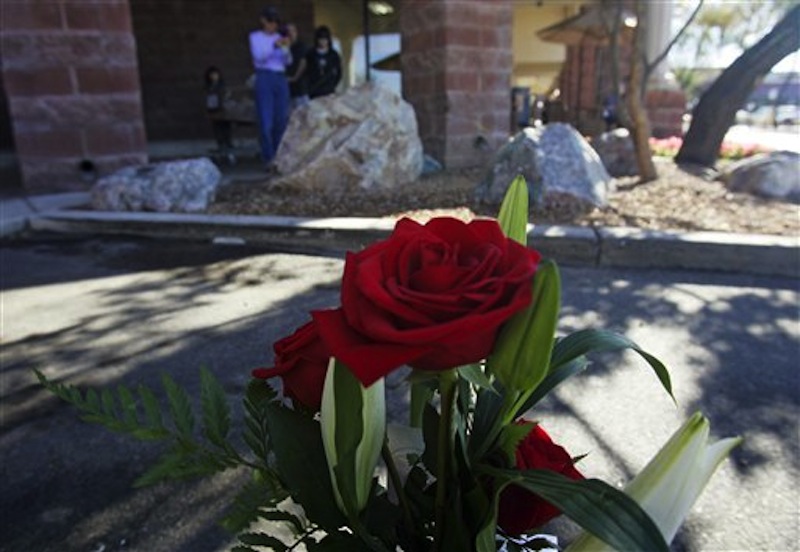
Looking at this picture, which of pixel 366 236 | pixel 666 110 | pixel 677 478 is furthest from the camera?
pixel 666 110

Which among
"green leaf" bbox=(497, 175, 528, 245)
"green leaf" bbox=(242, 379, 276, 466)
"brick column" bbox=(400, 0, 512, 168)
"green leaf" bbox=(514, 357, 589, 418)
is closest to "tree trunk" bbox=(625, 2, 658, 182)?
"brick column" bbox=(400, 0, 512, 168)

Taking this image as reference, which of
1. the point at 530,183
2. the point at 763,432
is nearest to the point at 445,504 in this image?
the point at 763,432

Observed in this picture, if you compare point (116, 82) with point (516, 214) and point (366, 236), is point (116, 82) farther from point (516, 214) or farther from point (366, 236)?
point (516, 214)

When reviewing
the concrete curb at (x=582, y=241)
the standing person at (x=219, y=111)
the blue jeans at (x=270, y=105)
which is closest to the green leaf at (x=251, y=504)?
the concrete curb at (x=582, y=241)

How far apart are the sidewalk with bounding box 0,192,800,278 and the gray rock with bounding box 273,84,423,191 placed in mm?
1566

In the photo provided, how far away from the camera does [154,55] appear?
13188 millimetres

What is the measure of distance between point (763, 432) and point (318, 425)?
2187 mm

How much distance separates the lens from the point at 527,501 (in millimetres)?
935

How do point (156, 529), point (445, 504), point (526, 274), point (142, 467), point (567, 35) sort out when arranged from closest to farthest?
point (526, 274), point (445, 504), point (156, 529), point (142, 467), point (567, 35)

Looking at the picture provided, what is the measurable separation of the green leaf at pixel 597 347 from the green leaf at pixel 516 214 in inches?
6.0

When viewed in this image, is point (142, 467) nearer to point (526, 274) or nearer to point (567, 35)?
point (526, 274)

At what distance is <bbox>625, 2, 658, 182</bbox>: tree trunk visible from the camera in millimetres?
6609

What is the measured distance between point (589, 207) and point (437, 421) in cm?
533

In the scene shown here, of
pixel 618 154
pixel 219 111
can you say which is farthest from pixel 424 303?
pixel 219 111
